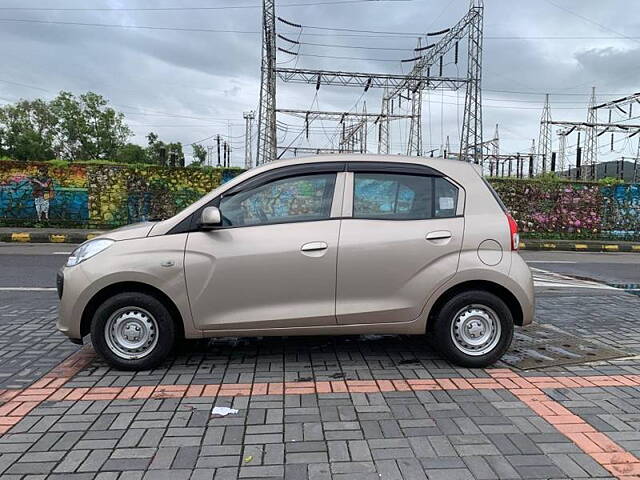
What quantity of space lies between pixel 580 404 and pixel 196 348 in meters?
3.32

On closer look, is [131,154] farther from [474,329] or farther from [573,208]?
[474,329]

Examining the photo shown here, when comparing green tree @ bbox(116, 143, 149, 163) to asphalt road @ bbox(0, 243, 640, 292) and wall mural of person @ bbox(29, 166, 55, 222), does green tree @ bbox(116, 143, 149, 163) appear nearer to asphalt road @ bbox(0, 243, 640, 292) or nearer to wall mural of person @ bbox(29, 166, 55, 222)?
wall mural of person @ bbox(29, 166, 55, 222)

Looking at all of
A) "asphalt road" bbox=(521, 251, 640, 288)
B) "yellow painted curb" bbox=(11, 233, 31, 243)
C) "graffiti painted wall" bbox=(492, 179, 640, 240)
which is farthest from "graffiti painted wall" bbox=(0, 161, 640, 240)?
"asphalt road" bbox=(521, 251, 640, 288)

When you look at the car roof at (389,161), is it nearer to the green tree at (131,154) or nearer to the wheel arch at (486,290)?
the wheel arch at (486,290)

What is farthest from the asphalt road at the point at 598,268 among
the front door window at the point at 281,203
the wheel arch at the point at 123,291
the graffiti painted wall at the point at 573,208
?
the wheel arch at the point at 123,291

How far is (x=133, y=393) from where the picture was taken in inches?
153

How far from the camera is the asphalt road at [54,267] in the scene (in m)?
8.89

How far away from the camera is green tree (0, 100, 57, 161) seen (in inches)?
2502

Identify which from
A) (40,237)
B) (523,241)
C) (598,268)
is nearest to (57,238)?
(40,237)

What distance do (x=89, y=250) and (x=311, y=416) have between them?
7.38 ft

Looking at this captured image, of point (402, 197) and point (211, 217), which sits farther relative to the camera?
point (402, 197)

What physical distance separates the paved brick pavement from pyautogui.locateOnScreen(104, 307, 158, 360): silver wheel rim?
0.63 ft

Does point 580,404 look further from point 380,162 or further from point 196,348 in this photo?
point 196,348

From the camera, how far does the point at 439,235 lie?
172 inches
